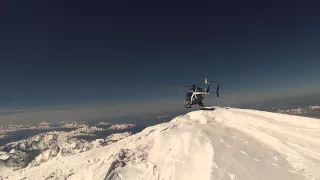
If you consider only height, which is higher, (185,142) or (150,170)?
(185,142)

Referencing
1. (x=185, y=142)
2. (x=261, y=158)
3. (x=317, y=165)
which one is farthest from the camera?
(x=185, y=142)

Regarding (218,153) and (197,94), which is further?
(197,94)

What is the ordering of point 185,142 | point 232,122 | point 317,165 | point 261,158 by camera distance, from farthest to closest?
1. point 232,122
2. point 185,142
3. point 261,158
4. point 317,165

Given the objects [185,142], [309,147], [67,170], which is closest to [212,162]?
[185,142]

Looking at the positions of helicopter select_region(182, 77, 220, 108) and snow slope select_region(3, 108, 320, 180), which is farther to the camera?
helicopter select_region(182, 77, 220, 108)

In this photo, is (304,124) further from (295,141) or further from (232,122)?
(232,122)

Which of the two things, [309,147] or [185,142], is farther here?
[185,142]

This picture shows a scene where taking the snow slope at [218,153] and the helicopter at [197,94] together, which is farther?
the helicopter at [197,94]

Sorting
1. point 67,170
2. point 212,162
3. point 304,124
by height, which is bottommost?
point 67,170
